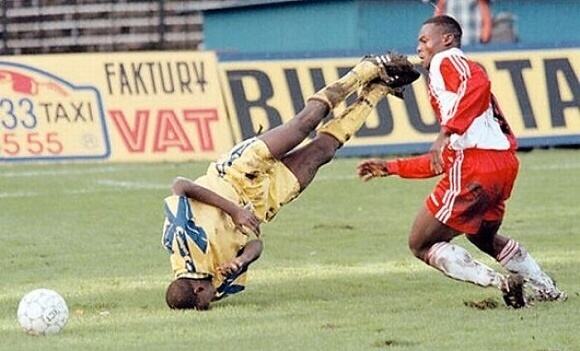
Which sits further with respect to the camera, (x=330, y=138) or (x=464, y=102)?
(x=330, y=138)

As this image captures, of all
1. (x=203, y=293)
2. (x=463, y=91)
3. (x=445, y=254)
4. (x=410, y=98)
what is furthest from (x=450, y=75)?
(x=410, y=98)

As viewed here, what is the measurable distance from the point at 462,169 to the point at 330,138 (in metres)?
1.39

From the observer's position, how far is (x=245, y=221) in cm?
1030

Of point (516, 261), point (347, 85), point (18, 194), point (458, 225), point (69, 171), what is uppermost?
point (347, 85)

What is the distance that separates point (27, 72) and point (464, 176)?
43.5 ft

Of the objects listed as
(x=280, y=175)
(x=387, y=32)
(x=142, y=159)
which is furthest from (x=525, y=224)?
(x=387, y=32)

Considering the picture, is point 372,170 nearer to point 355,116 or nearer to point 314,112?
point 314,112

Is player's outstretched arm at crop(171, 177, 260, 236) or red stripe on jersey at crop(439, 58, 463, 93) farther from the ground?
red stripe on jersey at crop(439, 58, 463, 93)

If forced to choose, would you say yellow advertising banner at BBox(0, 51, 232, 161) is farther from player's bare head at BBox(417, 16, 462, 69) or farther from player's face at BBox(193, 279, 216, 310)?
player's bare head at BBox(417, 16, 462, 69)

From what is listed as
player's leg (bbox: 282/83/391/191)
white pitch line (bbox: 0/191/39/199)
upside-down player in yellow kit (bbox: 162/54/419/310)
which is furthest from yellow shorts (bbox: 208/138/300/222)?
white pitch line (bbox: 0/191/39/199)

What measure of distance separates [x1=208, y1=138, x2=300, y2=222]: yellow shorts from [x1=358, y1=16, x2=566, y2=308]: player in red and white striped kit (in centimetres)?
76

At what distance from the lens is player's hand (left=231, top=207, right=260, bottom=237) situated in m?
10.3

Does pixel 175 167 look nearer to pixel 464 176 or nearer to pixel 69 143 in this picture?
pixel 69 143

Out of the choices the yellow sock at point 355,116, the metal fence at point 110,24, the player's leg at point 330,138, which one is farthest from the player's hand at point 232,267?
the metal fence at point 110,24
